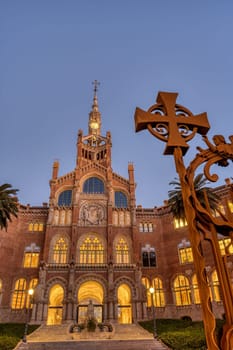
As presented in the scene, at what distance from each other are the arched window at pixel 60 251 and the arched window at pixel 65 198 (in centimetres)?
649

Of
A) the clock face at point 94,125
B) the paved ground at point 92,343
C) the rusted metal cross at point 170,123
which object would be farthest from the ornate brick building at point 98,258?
the rusted metal cross at point 170,123

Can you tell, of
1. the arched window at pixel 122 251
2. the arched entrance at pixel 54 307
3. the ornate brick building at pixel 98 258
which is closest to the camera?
the ornate brick building at pixel 98 258

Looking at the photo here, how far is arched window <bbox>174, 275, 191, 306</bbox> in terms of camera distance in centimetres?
3769

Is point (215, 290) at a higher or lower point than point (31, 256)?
lower

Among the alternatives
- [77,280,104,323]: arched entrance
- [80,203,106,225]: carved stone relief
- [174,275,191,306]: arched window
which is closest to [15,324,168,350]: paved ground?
[77,280,104,323]: arched entrance

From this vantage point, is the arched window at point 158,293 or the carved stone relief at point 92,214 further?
the carved stone relief at point 92,214

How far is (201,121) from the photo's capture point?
4.99 meters

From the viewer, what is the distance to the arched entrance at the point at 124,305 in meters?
37.7

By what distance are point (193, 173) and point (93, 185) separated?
146ft

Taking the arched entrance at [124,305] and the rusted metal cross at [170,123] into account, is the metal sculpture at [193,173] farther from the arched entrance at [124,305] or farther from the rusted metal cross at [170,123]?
the arched entrance at [124,305]

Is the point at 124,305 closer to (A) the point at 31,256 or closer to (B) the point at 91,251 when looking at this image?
(B) the point at 91,251

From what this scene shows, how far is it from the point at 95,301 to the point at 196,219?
46.1 metres

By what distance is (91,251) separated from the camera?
4069cm

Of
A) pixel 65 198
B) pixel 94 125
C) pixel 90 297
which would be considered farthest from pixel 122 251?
pixel 94 125
